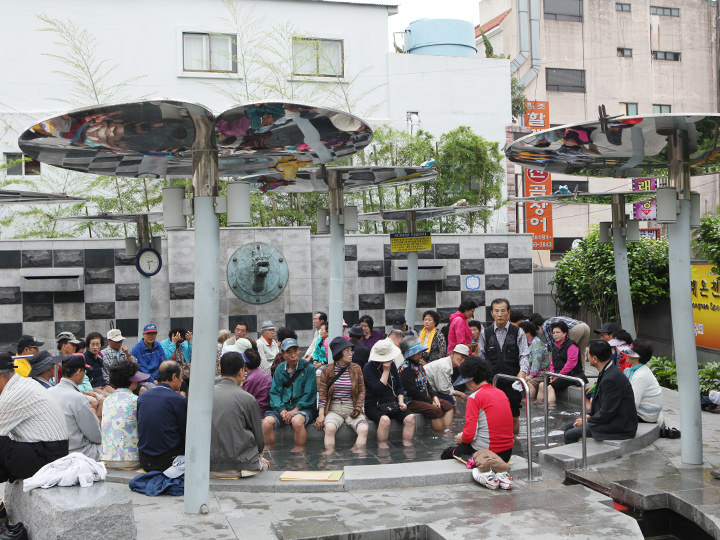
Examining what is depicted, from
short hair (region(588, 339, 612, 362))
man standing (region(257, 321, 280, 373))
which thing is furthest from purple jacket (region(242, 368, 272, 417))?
short hair (region(588, 339, 612, 362))

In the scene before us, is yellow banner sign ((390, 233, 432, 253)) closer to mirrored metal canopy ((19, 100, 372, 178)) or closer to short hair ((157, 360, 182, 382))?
mirrored metal canopy ((19, 100, 372, 178))

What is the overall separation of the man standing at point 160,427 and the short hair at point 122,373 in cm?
36

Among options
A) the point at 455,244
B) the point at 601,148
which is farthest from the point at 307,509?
the point at 455,244

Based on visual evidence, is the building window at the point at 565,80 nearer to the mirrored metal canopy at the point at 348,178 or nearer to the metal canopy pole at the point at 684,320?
the mirrored metal canopy at the point at 348,178

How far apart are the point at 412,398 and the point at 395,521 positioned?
3.47m

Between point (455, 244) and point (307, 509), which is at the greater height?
point (455, 244)

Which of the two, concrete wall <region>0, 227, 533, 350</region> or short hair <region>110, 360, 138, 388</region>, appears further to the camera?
concrete wall <region>0, 227, 533, 350</region>

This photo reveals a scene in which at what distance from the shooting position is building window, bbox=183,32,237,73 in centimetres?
2120

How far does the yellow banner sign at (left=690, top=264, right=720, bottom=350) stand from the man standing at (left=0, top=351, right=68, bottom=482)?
11183mm

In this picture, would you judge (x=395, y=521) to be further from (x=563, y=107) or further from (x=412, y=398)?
(x=563, y=107)

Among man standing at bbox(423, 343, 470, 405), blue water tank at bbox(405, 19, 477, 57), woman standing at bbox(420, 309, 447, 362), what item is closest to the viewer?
man standing at bbox(423, 343, 470, 405)

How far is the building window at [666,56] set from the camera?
36875 millimetres

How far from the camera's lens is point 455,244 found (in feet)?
54.1

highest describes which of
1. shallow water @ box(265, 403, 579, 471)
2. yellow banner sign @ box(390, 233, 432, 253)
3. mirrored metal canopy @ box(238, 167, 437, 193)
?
mirrored metal canopy @ box(238, 167, 437, 193)
